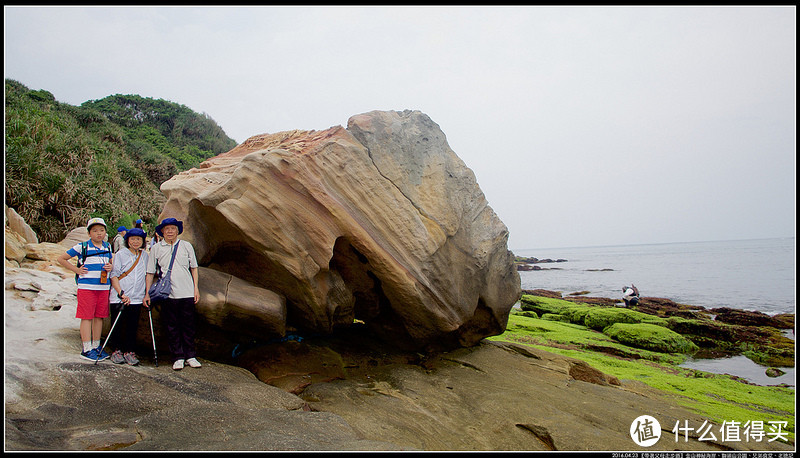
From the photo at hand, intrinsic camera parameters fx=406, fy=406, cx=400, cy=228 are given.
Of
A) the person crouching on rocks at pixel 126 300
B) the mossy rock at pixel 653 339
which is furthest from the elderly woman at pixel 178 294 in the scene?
the mossy rock at pixel 653 339

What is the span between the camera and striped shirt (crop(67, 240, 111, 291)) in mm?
5020

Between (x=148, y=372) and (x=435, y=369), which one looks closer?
(x=148, y=372)

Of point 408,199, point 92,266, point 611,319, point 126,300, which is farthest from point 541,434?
point 611,319

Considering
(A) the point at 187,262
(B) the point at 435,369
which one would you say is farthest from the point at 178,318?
(B) the point at 435,369

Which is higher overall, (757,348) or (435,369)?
(435,369)

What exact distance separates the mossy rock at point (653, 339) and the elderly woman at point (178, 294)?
545 inches

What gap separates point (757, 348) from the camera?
13.7 metres

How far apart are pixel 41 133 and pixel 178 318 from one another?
1520 centimetres

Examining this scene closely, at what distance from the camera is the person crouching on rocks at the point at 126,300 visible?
5113 millimetres

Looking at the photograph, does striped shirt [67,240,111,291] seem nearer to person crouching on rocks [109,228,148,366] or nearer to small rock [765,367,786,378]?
person crouching on rocks [109,228,148,366]

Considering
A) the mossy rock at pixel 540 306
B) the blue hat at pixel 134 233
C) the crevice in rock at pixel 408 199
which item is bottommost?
the mossy rock at pixel 540 306

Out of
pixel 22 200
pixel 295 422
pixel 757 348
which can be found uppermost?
pixel 22 200

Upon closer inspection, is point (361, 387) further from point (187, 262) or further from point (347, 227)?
point (187, 262)

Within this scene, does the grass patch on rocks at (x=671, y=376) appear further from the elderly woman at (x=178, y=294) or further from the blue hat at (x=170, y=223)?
the blue hat at (x=170, y=223)
